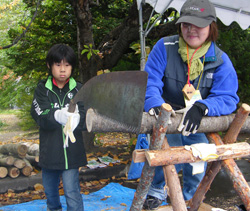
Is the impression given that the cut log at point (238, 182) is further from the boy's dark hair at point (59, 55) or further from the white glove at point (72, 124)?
the boy's dark hair at point (59, 55)

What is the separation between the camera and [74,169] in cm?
237

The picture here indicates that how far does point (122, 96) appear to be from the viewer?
5.32ft

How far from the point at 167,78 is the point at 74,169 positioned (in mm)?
1112

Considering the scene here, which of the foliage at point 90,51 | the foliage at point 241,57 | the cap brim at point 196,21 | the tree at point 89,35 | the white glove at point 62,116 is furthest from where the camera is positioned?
the foliage at point 241,57

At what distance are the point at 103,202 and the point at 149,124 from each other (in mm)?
1968

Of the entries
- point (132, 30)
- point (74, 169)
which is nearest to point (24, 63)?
point (132, 30)

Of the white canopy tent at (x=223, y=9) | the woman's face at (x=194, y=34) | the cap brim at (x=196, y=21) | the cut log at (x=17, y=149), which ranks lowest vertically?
the cut log at (x=17, y=149)

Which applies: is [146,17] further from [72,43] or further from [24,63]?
[24,63]

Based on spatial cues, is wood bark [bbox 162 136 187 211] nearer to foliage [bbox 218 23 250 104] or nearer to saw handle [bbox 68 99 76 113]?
saw handle [bbox 68 99 76 113]

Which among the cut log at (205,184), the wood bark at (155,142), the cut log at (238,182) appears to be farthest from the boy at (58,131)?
the cut log at (238,182)

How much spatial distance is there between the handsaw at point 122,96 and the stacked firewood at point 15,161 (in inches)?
106

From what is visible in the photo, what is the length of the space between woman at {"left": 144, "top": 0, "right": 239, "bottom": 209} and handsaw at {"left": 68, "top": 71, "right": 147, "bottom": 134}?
0.71 feet

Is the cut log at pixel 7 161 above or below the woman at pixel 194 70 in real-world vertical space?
below

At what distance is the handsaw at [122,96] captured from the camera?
1.56 m
